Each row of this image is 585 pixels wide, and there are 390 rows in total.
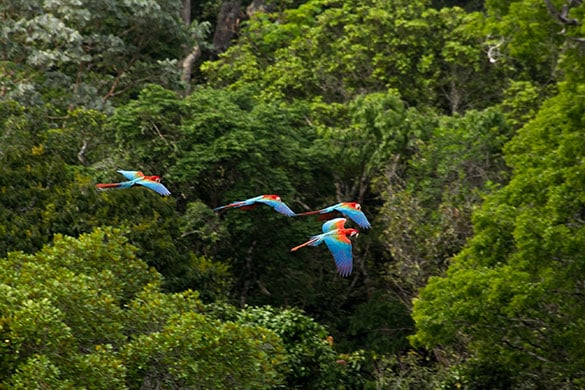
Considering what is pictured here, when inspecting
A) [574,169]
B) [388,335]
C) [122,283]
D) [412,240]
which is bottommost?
[388,335]

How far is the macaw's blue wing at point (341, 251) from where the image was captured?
11.4m

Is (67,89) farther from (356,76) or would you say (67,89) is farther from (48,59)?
(356,76)

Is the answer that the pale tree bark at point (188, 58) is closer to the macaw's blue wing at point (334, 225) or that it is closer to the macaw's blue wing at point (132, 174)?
the macaw's blue wing at point (132, 174)

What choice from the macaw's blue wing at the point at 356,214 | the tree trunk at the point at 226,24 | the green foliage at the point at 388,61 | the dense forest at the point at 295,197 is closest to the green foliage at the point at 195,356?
the dense forest at the point at 295,197

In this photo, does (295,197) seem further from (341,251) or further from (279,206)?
(279,206)


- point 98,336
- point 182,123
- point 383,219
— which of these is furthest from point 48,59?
point 98,336

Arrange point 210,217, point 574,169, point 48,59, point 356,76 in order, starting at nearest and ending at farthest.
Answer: point 574,169 → point 210,217 → point 48,59 → point 356,76

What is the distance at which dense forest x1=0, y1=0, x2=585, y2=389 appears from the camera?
14797mm

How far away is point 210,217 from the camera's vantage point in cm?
2312

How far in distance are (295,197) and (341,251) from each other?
14.6 meters

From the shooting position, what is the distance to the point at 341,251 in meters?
11.5

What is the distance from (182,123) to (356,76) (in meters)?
6.63

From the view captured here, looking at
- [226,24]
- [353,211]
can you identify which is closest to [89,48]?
[226,24]

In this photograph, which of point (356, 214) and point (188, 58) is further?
point (188, 58)
